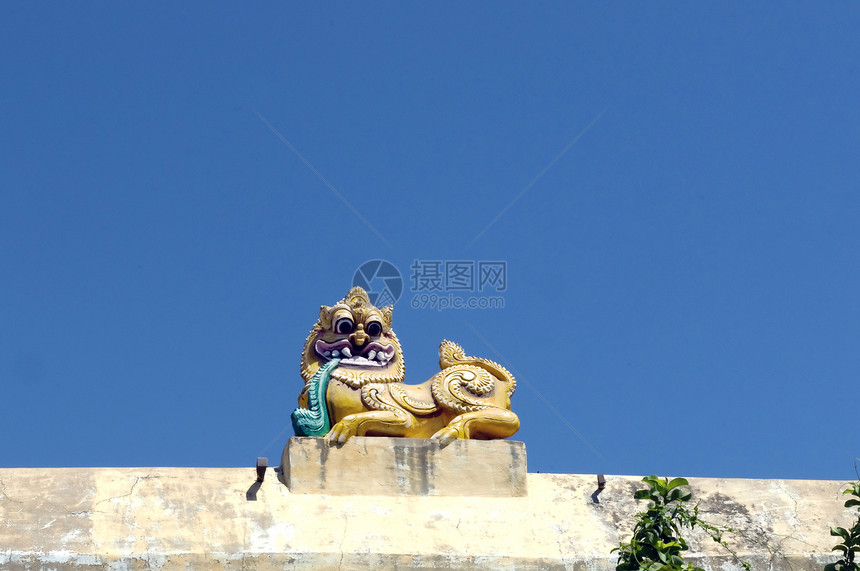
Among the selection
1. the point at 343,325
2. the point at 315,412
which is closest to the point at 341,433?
the point at 315,412

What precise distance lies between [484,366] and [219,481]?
3506 mm

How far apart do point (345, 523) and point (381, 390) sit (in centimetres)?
193

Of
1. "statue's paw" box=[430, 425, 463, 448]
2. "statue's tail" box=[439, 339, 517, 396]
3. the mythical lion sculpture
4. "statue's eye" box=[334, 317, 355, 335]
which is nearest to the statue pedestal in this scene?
"statue's paw" box=[430, 425, 463, 448]

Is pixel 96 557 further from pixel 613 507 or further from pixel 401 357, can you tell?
pixel 613 507

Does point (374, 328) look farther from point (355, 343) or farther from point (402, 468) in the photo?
point (402, 468)

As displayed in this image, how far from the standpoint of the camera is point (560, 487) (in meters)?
16.5

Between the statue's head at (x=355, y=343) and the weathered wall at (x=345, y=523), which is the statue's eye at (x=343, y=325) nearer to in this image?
the statue's head at (x=355, y=343)

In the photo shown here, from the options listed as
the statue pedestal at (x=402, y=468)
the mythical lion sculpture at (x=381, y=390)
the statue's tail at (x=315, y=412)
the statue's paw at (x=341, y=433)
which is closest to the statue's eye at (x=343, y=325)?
the mythical lion sculpture at (x=381, y=390)

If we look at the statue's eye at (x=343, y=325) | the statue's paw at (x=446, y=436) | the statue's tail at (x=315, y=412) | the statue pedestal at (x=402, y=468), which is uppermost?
the statue's eye at (x=343, y=325)

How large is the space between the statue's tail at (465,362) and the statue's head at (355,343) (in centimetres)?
53

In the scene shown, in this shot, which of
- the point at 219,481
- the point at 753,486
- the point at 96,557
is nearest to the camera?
the point at 96,557

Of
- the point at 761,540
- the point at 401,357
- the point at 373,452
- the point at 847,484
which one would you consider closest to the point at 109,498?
the point at 373,452

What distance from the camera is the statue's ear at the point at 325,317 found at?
17.2 m

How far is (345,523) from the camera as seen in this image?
1521 cm
